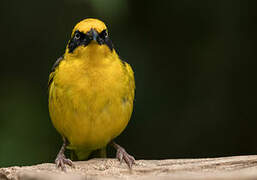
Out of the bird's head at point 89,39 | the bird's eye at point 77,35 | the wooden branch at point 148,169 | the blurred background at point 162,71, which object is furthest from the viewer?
the blurred background at point 162,71

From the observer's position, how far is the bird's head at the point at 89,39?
4.64 meters

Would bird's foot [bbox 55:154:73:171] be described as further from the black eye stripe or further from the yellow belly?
the black eye stripe

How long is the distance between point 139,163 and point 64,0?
87.2 inches

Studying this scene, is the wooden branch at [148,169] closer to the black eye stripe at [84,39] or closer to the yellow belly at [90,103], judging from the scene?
the yellow belly at [90,103]

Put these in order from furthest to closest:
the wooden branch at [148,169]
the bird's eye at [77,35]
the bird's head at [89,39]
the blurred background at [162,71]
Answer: the blurred background at [162,71], the bird's eye at [77,35], the bird's head at [89,39], the wooden branch at [148,169]

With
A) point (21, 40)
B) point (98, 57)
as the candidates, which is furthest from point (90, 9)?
point (98, 57)

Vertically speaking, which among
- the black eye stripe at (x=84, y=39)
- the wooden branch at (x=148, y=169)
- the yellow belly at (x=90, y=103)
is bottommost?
the wooden branch at (x=148, y=169)

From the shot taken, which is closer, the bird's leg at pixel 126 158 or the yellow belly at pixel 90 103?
the bird's leg at pixel 126 158

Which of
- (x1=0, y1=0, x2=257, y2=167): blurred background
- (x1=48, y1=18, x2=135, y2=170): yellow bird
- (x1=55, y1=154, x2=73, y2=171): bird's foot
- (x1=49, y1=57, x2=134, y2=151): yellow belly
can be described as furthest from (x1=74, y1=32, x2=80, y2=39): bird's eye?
(x1=0, y1=0, x2=257, y2=167): blurred background

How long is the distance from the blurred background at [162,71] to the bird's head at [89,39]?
4.04ft

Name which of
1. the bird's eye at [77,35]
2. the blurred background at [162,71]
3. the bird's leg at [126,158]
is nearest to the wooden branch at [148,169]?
the bird's leg at [126,158]

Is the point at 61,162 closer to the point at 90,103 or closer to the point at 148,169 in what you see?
the point at 90,103

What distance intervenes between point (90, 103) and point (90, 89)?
0.12 m

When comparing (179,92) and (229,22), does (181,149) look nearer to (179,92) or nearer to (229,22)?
(179,92)
